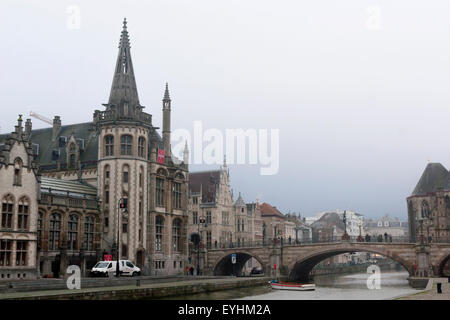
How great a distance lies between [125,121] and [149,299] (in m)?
28.8

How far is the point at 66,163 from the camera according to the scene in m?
72.6

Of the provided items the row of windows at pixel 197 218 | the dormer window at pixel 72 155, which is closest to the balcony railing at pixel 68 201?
the dormer window at pixel 72 155

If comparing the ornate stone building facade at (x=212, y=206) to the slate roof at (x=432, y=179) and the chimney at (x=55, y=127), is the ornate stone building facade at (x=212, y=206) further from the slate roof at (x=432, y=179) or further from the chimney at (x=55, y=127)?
the slate roof at (x=432, y=179)

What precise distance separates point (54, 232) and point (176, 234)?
63.1 feet

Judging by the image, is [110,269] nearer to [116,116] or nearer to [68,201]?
[68,201]

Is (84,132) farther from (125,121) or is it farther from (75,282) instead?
(75,282)

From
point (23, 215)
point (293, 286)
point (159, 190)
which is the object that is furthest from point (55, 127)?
point (293, 286)

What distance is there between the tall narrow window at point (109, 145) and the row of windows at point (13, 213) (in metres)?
15.6

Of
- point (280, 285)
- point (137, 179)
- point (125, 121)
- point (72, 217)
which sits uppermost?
point (125, 121)

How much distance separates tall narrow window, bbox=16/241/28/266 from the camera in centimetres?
5250

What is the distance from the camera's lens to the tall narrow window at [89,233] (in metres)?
64.6

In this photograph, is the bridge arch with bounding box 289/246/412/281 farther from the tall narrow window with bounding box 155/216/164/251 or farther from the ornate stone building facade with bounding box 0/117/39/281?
the ornate stone building facade with bounding box 0/117/39/281
